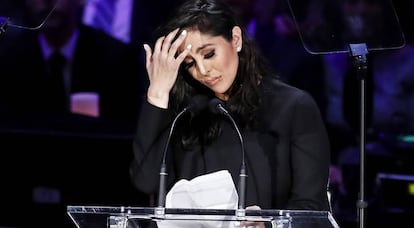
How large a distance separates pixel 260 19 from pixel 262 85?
2780mm

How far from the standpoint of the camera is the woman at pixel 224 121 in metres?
3.02

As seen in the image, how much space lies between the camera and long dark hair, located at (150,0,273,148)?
10.1 ft

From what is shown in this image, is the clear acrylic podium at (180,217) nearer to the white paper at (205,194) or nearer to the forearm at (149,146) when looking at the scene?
the white paper at (205,194)

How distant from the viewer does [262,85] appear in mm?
3193

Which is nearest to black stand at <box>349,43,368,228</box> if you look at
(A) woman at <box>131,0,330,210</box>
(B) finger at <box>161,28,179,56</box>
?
(A) woman at <box>131,0,330,210</box>

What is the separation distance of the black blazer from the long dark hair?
0.04m

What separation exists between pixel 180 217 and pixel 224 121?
751 mm

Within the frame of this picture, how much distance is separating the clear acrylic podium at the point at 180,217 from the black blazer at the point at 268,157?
1.86 ft

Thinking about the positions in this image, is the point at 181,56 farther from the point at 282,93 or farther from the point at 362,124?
the point at 362,124

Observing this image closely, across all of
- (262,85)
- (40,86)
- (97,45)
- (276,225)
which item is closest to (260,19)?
(97,45)

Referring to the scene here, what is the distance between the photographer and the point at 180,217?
245 centimetres

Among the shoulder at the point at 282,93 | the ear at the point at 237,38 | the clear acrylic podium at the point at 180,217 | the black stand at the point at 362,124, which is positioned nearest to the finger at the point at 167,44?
the ear at the point at 237,38

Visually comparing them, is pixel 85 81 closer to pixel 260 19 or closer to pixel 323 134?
pixel 260 19

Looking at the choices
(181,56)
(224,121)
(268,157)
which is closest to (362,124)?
(268,157)
